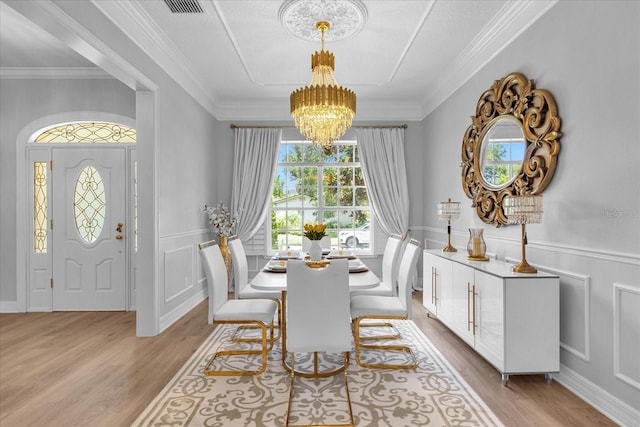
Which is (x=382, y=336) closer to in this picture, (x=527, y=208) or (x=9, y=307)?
(x=527, y=208)

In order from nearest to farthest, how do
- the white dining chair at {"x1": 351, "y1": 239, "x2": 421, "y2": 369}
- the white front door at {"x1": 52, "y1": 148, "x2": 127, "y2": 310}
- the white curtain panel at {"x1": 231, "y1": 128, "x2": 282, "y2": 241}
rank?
the white dining chair at {"x1": 351, "y1": 239, "x2": 421, "y2": 369} → the white front door at {"x1": 52, "y1": 148, "x2": 127, "y2": 310} → the white curtain panel at {"x1": 231, "y1": 128, "x2": 282, "y2": 241}

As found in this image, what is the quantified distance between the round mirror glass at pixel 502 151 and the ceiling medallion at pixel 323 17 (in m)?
1.58

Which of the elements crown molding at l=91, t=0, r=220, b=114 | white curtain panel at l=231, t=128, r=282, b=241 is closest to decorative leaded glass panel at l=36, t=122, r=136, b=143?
crown molding at l=91, t=0, r=220, b=114

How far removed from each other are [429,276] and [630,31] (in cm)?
274

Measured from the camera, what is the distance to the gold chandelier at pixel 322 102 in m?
3.31

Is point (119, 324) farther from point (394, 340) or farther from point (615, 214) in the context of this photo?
point (615, 214)

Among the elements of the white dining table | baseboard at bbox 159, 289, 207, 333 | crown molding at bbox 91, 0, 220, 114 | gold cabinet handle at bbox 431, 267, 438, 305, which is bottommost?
baseboard at bbox 159, 289, 207, 333

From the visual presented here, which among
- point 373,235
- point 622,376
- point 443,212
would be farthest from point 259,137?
point 622,376

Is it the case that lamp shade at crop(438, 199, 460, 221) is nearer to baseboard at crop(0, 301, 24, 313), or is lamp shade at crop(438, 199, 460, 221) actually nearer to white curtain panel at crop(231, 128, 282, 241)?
white curtain panel at crop(231, 128, 282, 241)

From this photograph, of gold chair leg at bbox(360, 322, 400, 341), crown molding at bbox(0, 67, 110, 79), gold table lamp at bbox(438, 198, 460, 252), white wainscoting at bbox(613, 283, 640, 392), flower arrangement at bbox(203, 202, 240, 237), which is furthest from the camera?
flower arrangement at bbox(203, 202, 240, 237)

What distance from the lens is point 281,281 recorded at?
2.87 metres

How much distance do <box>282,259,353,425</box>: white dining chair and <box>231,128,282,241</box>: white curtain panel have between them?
12.1ft

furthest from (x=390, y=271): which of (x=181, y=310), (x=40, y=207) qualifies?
(x=40, y=207)

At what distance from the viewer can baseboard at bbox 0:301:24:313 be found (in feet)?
15.0
